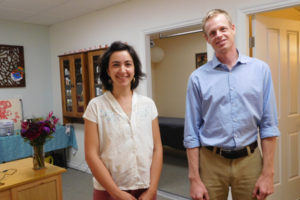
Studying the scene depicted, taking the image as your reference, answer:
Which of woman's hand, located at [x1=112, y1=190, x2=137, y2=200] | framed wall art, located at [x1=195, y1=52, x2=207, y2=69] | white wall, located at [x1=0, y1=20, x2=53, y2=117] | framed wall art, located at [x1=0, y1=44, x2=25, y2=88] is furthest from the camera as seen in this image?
framed wall art, located at [x1=195, y1=52, x2=207, y2=69]

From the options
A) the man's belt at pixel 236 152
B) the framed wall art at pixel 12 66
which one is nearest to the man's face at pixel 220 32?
the man's belt at pixel 236 152

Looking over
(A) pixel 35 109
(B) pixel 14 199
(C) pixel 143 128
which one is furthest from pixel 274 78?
(A) pixel 35 109

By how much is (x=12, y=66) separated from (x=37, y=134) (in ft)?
8.73

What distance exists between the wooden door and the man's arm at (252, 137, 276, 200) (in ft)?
4.19

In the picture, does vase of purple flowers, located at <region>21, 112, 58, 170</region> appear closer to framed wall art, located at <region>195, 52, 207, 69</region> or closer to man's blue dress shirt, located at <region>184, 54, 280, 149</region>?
man's blue dress shirt, located at <region>184, 54, 280, 149</region>

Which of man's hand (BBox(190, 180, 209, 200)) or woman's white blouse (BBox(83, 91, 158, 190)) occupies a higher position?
woman's white blouse (BBox(83, 91, 158, 190))

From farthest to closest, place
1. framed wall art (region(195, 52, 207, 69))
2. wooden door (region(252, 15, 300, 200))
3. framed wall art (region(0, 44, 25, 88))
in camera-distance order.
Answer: framed wall art (region(195, 52, 207, 69)), framed wall art (region(0, 44, 25, 88)), wooden door (region(252, 15, 300, 200))

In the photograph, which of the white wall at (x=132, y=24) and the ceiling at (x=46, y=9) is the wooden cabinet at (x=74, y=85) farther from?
the ceiling at (x=46, y=9)

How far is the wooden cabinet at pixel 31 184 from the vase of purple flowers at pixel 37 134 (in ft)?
0.33

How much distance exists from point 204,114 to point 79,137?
3.44 meters

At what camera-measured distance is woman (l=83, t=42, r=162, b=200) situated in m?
1.38

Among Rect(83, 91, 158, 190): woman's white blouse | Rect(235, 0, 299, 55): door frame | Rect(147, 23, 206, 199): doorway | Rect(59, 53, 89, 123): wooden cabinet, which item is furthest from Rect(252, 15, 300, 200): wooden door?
Rect(59, 53, 89, 123): wooden cabinet

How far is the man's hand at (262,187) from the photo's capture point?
140 cm

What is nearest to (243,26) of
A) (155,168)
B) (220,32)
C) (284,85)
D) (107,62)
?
(284,85)
